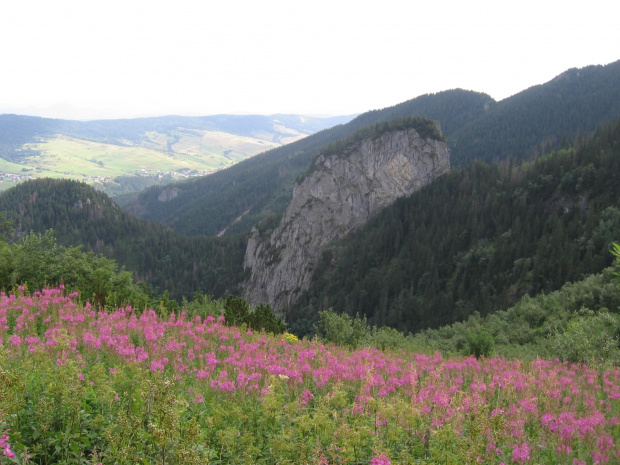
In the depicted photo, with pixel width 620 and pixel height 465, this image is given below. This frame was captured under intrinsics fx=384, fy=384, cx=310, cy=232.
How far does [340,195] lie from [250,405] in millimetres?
131610

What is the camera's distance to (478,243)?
92.8m

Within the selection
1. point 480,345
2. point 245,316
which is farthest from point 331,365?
point 480,345

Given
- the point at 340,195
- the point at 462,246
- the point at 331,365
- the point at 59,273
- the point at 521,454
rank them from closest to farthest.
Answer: the point at 521,454 < the point at 331,365 < the point at 59,273 < the point at 462,246 < the point at 340,195

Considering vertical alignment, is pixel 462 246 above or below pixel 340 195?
below

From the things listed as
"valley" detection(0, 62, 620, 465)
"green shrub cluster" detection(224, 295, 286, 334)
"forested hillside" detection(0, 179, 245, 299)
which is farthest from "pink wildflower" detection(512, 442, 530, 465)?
"forested hillside" detection(0, 179, 245, 299)

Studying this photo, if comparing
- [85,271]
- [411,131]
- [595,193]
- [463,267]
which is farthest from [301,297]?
[85,271]

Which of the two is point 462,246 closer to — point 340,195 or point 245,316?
point 340,195

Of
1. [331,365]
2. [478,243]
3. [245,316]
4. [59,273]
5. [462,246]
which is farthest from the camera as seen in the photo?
[462,246]

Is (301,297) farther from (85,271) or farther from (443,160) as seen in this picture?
(85,271)

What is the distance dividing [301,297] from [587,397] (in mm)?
117282

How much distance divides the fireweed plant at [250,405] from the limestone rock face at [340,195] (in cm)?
11834

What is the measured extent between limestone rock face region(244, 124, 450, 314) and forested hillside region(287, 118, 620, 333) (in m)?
7.26

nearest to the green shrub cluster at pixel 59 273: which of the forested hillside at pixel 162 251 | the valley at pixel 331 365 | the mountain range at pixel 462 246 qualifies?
the valley at pixel 331 365

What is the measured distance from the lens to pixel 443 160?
13562 centimetres
